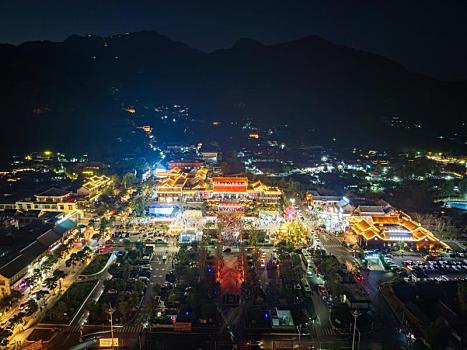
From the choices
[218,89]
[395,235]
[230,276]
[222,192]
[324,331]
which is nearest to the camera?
[324,331]

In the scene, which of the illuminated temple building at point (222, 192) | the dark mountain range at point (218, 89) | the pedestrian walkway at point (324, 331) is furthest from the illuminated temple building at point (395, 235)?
the dark mountain range at point (218, 89)

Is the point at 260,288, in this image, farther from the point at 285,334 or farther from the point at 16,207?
the point at 16,207

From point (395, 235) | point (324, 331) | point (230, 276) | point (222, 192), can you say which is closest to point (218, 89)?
point (222, 192)

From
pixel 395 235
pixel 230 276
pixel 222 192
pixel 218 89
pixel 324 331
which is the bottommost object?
pixel 324 331

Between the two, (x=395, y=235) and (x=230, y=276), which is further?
(x=395, y=235)

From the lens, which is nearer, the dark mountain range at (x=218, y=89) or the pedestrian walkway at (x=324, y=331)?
the pedestrian walkway at (x=324, y=331)

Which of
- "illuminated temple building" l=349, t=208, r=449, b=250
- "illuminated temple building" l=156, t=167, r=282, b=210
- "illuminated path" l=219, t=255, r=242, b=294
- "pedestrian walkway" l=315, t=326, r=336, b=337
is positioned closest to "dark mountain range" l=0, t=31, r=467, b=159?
"illuminated temple building" l=156, t=167, r=282, b=210

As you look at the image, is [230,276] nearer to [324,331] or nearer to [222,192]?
[324,331]

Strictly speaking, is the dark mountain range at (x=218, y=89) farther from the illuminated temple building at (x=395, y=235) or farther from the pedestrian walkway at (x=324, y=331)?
the pedestrian walkway at (x=324, y=331)

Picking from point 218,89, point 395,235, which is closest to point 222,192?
point 395,235

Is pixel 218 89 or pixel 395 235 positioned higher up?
pixel 218 89

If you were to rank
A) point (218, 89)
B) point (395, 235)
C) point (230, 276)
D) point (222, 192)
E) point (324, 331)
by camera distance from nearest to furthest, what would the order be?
point (324, 331) → point (230, 276) → point (395, 235) → point (222, 192) → point (218, 89)
